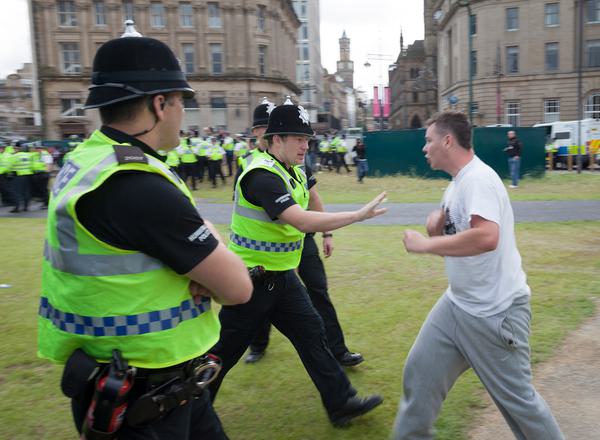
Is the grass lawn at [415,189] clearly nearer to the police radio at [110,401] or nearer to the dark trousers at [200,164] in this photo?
the dark trousers at [200,164]

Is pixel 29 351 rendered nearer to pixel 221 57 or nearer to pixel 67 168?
pixel 67 168

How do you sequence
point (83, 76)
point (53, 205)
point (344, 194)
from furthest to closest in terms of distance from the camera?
point (83, 76) → point (344, 194) → point (53, 205)

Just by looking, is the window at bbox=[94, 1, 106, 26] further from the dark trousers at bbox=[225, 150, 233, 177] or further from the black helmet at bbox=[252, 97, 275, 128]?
the black helmet at bbox=[252, 97, 275, 128]

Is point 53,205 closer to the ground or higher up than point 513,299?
higher up

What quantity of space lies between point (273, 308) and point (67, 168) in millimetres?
2004

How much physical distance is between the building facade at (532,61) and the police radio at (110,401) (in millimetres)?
52058

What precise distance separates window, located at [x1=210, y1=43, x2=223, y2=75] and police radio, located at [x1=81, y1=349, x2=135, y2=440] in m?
53.9

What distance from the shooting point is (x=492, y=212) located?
8.98 feet

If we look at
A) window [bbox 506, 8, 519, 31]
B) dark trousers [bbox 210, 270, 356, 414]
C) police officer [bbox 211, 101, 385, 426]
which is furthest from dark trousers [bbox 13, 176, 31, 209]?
window [bbox 506, 8, 519, 31]

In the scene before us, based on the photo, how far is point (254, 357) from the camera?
5.09 meters

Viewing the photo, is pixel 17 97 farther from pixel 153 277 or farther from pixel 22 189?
pixel 153 277

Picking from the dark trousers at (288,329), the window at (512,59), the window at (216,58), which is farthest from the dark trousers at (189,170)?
the window at (512,59)

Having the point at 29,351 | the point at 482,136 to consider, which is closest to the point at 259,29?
the point at 482,136

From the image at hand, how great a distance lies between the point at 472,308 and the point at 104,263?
6.19ft
